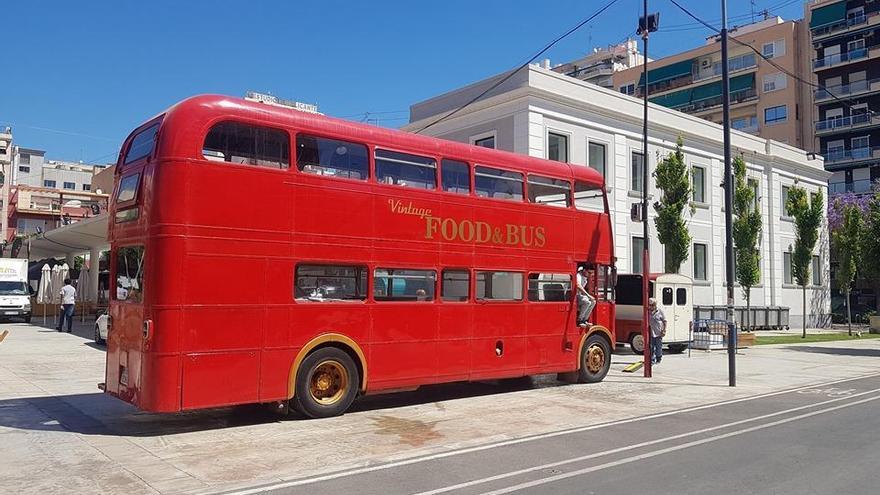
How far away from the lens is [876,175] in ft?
191

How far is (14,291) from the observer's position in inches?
1224

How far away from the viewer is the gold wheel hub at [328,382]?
396 inches

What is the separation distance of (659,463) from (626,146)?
2273 cm

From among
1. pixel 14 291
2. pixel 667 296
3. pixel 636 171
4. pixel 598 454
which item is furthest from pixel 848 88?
pixel 14 291

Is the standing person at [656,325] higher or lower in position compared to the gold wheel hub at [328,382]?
higher

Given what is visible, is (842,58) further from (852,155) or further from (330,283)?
A: (330,283)

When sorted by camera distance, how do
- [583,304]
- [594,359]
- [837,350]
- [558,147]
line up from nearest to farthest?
[583,304]
[594,359]
[837,350]
[558,147]

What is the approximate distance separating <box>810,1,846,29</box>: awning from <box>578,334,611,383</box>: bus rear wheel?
2341 inches

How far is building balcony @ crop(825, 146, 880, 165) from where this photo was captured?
58.4 metres

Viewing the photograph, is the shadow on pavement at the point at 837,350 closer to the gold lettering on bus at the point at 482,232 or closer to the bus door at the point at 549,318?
the bus door at the point at 549,318

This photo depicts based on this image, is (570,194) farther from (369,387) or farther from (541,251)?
→ (369,387)

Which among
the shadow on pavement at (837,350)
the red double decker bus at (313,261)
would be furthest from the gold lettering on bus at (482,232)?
the shadow on pavement at (837,350)

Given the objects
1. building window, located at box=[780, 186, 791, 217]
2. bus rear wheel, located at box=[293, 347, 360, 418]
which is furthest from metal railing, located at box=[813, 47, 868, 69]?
bus rear wheel, located at box=[293, 347, 360, 418]

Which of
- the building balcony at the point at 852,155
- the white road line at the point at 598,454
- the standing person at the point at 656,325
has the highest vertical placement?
the building balcony at the point at 852,155
